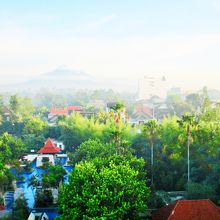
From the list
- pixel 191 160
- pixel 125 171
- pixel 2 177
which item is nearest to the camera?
pixel 125 171

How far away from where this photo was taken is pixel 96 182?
1628cm

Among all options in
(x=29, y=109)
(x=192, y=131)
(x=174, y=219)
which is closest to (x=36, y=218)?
(x=174, y=219)

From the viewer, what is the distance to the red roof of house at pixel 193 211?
15.8 meters

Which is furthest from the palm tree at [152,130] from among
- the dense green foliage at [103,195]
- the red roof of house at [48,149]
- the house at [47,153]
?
the red roof of house at [48,149]

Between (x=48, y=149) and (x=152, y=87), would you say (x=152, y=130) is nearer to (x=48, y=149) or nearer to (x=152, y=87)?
(x=48, y=149)

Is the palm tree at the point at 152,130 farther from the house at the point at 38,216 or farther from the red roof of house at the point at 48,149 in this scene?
the red roof of house at the point at 48,149

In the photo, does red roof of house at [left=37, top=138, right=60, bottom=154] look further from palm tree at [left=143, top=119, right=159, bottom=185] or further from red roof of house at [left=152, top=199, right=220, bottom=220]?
red roof of house at [left=152, top=199, right=220, bottom=220]

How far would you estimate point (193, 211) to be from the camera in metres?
16.0

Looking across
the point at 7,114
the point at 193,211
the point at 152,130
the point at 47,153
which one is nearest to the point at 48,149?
the point at 47,153

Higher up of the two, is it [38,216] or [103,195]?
[103,195]

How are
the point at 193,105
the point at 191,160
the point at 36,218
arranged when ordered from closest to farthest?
the point at 36,218 → the point at 191,160 → the point at 193,105

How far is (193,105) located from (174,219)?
70032 mm

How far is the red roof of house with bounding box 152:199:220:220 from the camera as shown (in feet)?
51.9

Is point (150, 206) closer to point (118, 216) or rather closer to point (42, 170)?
point (118, 216)
